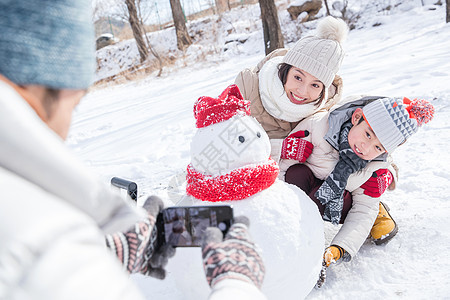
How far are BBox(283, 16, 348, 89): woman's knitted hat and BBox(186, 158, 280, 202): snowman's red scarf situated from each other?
3.28 ft

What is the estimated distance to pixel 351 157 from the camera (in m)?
2.11

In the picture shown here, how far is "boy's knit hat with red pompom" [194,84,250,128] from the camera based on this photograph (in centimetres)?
163

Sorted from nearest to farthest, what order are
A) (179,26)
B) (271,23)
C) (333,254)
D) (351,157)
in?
1. (333,254)
2. (351,157)
3. (271,23)
4. (179,26)

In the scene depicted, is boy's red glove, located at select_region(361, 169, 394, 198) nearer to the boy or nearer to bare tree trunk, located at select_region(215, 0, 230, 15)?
the boy

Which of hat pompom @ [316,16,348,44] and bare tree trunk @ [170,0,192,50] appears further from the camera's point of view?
bare tree trunk @ [170,0,192,50]

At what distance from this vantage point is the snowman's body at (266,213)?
1.44 metres

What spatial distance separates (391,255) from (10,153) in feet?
6.64

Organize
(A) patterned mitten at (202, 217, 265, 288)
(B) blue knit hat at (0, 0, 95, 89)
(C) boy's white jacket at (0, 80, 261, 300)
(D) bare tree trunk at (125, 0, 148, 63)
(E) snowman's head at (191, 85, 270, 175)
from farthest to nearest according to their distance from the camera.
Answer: (D) bare tree trunk at (125, 0, 148, 63)
(E) snowman's head at (191, 85, 270, 175)
(A) patterned mitten at (202, 217, 265, 288)
(B) blue knit hat at (0, 0, 95, 89)
(C) boy's white jacket at (0, 80, 261, 300)

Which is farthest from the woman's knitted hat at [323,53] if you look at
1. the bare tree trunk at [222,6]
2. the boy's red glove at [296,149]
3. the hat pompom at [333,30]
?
the bare tree trunk at [222,6]

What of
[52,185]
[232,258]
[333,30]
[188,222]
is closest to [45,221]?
[52,185]

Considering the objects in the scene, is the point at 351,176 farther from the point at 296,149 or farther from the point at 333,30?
the point at 333,30

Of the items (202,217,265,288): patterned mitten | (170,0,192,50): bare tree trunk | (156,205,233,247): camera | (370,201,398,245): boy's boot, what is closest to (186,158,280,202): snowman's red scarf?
(156,205,233,247): camera

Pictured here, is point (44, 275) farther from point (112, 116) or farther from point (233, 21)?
point (233, 21)

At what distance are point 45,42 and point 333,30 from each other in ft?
7.02
